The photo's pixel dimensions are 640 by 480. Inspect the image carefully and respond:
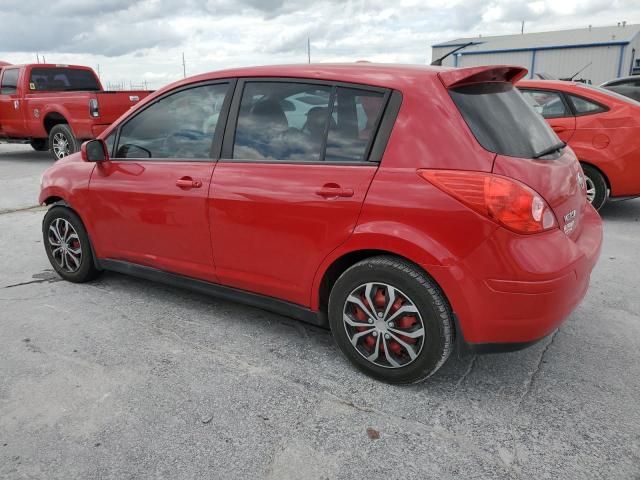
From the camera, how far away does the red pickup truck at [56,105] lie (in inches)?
391

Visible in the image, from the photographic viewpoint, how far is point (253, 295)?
3277 mm

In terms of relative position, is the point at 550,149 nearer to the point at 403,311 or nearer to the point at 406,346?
the point at 403,311

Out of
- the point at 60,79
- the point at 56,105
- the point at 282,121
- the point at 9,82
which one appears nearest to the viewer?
the point at 282,121

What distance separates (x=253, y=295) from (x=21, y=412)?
134cm

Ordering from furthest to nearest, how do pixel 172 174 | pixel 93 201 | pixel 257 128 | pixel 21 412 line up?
pixel 93 201 → pixel 172 174 → pixel 257 128 → pixel 21 412

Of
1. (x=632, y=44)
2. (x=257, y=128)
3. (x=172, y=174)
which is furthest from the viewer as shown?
(x=632, y=44)

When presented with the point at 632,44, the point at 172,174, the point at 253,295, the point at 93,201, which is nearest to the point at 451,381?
the point at 253,295

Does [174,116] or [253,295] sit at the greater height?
[174,116]

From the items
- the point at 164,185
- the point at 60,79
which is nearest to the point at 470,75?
the point at 164,185

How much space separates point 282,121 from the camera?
10.1ft

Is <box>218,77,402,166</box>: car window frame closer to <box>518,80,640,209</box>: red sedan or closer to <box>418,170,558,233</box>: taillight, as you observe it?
<box>418,170,558,233</box>: taillight

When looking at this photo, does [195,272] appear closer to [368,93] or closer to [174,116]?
[174,116]

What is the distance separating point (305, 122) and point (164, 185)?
1083mm

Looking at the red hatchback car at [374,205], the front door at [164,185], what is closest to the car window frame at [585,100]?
the red hatchback car at [374,205]
